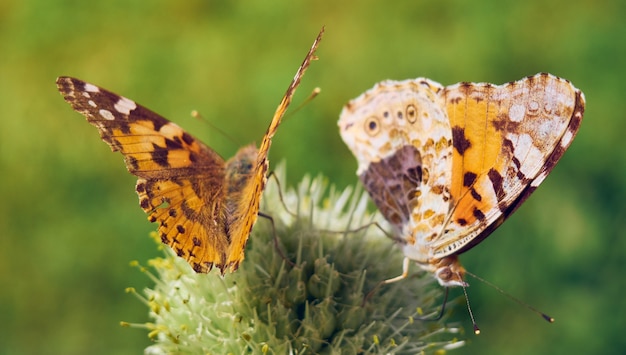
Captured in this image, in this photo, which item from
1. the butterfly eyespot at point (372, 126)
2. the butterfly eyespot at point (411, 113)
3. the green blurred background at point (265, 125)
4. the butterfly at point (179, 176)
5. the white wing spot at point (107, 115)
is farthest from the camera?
the green blurred background at point (265, 125)

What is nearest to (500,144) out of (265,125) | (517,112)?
(517,112)

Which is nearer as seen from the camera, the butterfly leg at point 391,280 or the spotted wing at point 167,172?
the spotted wing at point 167,172

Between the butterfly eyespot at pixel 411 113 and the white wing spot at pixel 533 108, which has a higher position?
the butterfly eyespot at pixel 411 113

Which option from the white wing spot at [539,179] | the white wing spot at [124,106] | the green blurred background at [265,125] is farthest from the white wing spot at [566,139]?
the white wing spot at [124,106]

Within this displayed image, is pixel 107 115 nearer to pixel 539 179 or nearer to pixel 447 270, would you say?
pixel 447 270

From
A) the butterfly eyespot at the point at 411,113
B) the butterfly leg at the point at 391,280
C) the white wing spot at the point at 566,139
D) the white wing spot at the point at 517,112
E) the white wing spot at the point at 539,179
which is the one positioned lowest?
the butterfly leg at the point at 391,280

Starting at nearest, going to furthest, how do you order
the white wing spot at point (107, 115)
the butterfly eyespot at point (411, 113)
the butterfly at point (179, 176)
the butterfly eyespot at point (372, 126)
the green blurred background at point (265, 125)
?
the butterfly at point (179, 176) < the white wing spot at point (107, 115) < the butterfly eyespot at point (411, 113) < the butterfly eyespot at point (372, 126) < the green blurred background at point (265, 125)

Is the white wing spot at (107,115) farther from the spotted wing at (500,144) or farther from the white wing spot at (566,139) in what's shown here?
the white wing spot at (566,139)

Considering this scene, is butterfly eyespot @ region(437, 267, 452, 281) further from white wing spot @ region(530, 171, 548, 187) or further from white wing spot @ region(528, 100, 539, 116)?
white wing spot @ region(528, 100, 539, 116)
